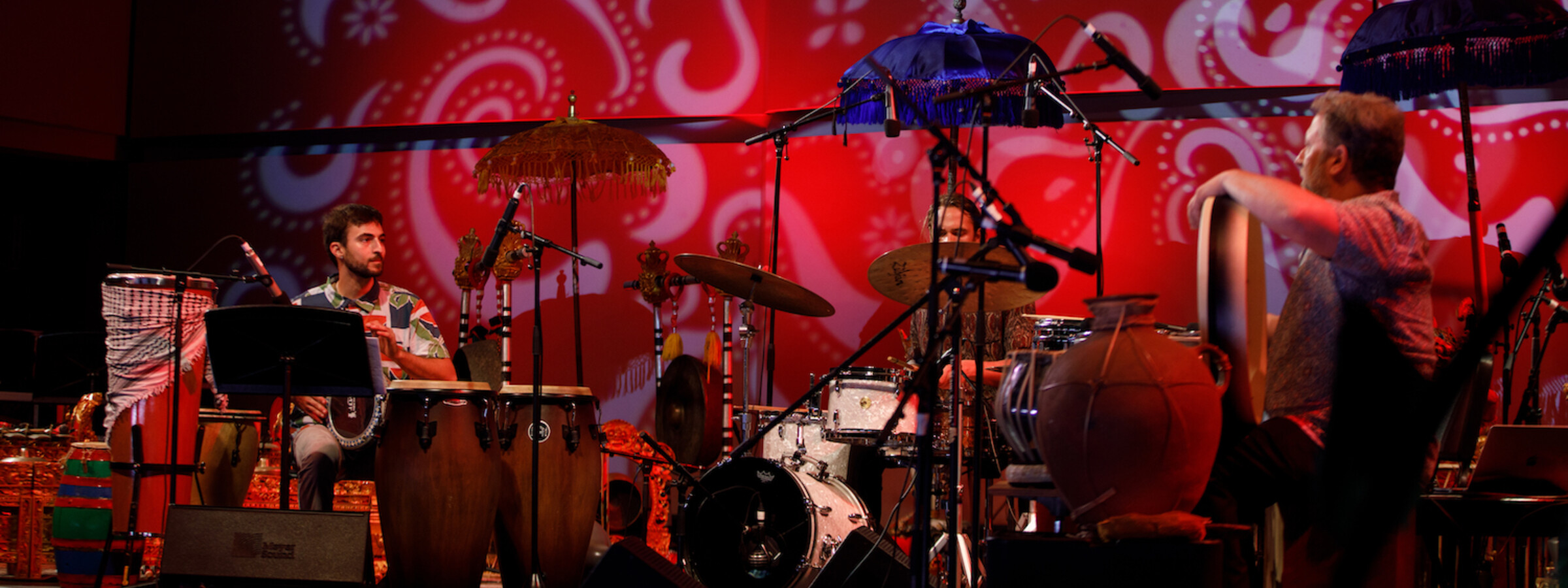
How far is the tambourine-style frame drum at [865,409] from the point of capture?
4.24 m

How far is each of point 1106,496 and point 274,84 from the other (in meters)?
6.71

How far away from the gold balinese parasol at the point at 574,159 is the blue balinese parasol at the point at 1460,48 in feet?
10.5

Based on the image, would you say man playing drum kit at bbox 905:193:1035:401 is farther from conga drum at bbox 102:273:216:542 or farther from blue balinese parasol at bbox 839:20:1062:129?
conga drum at bbox 102:273:216:542

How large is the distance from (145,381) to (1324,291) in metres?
4.01

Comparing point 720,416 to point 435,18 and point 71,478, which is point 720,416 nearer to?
point 71,478

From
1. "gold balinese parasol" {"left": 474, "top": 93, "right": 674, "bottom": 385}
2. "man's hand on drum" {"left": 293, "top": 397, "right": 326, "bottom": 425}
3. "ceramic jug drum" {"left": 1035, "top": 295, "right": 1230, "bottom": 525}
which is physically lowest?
"man's hand on drum" {"left": 293, "top": 397, "right": 326, "bottom": 425}

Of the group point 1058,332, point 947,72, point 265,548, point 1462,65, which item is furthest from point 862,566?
point 1462,65

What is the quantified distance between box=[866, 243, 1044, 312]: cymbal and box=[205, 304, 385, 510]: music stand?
1.68m

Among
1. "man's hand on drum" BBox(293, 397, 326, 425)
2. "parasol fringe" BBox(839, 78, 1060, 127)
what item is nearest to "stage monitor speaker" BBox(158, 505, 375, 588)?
"man's hand on drum" BBox(293, 397, 326, 425)

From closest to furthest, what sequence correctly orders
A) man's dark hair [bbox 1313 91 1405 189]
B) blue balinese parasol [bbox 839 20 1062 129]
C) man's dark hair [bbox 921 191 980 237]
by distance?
man's dark hair [bbox 1313 91 1405 189] < man's dark hair [bbox 921 191 980 237] < blue balinese parasol [bbox 839 20 1062 129]

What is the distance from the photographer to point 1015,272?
227 cm

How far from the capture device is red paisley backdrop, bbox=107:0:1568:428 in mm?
5590

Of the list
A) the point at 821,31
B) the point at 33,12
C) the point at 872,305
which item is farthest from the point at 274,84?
the point at 872,305

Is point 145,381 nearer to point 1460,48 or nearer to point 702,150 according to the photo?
point 702,150
